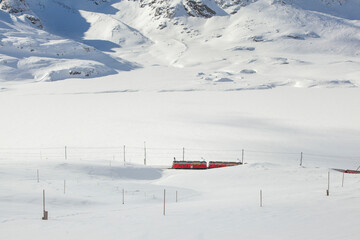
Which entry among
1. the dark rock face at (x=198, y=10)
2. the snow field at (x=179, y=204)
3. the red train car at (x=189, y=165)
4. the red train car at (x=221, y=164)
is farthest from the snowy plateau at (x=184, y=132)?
the dark rock face at (x=198, y=10)

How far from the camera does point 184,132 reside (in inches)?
1369

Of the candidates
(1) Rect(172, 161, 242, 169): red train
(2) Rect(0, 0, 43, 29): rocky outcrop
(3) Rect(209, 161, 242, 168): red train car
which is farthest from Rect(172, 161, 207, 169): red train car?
(2) Rect(0, 0, 43, 29): rocky outcrop

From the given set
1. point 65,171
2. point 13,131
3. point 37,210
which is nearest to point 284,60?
point 13,131

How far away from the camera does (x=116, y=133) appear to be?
34.8 metres

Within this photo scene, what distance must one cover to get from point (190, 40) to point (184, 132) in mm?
90358

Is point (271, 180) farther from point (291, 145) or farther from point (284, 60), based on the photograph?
point (284, 60)

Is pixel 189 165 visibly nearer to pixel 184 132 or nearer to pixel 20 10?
pixel 184 132

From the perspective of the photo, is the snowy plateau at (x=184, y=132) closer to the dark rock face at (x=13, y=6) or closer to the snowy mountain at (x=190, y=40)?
the snowy mountain at (x=190, y=40)

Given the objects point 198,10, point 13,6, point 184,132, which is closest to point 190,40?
point 198,10

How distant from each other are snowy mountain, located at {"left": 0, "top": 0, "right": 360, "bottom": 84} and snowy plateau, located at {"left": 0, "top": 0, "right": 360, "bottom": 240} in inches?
27.1

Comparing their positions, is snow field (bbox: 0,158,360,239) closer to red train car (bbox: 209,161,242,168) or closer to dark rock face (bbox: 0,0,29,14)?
red train car (bbox: 209,161,242,168)

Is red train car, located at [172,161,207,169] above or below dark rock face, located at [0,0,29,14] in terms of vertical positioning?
below

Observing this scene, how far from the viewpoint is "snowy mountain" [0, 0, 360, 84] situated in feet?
257

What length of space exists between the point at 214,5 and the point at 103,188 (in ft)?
454
